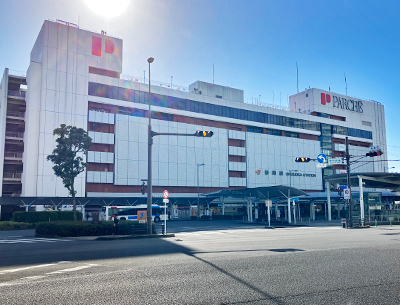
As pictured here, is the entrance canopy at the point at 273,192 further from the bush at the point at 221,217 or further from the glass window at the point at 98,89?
the glass window at the point at 98,89

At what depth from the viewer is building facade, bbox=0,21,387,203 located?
5347 centimetres

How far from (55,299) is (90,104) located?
176 ft

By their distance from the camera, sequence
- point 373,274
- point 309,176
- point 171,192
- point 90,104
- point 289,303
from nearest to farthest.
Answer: point 289,303
point 373,274
point 90,104
point 171,192
point 309,176

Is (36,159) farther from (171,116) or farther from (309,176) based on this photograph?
(309,176)

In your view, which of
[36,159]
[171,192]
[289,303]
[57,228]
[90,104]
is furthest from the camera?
[171,192]

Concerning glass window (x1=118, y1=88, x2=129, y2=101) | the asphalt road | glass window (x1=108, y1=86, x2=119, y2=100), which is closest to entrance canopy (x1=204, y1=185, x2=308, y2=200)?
glass window (x1=118, y1=88, x2=129, y2=101)

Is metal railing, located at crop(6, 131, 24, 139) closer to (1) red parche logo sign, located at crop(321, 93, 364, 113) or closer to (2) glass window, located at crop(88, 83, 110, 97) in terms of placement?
(2) glass window, located at crop(88, 83, 110, 97)

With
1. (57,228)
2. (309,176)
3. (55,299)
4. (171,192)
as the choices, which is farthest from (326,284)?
(309,176)

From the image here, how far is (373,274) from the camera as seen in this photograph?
870 centimetres

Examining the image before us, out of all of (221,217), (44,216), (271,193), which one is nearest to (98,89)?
(44,216)

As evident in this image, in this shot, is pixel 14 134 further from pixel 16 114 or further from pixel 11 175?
pixel 11 175

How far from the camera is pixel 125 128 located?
58.9 m

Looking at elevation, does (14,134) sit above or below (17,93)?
below

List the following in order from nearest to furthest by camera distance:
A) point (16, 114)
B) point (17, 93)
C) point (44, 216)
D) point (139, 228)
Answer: point (139, 228), point (44, 216), point (16, 114), point (17, 93)
